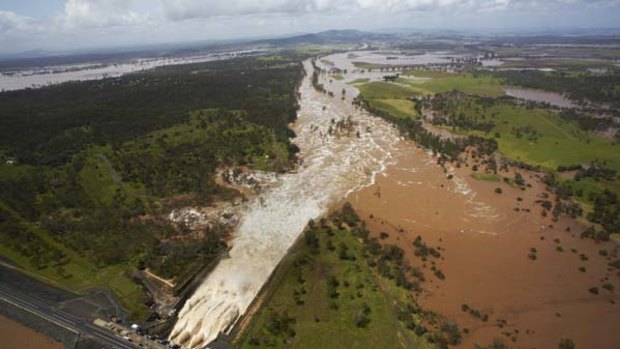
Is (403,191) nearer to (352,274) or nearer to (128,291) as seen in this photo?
(352,274)

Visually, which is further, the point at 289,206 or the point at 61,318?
the point at 289,206

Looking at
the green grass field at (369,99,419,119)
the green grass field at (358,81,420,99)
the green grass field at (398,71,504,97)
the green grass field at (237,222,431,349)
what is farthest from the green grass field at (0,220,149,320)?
the green grass field at (398,71,504,97)

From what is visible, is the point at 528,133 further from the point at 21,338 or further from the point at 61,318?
the point at 21,338

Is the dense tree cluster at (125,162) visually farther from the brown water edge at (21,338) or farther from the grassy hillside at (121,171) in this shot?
the brown water edge at (21,338)

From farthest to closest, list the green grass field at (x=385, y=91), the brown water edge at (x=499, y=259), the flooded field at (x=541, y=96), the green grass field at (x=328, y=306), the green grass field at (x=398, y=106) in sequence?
the green grass field at (x=385, y=91), the flooded field at (x=541, y=96), the green grass field at (x=398, y=106), the brown water edge at (x=499, y=259), the green grass field at (x=328, y=306)

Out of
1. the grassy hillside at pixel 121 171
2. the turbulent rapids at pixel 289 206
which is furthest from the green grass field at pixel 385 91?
the grassy hillside at pixel 121 171

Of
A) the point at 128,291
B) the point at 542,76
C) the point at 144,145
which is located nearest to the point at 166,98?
the point at 144,145

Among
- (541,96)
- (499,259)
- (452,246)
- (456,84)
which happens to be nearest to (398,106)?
(456,84)
